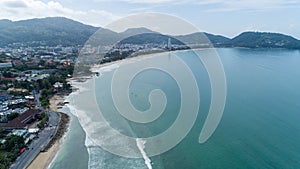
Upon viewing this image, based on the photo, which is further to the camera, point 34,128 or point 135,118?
point 135,118

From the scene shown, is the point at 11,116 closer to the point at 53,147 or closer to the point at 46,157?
the point at 53,147

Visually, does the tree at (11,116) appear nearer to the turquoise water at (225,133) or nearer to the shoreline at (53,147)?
the shoreline at (53,147)

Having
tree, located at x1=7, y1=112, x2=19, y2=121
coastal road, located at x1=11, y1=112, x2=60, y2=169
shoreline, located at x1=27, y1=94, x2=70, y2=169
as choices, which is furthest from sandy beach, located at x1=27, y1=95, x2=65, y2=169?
tree, located at x1=7, y1=112, x2=19, y2=121

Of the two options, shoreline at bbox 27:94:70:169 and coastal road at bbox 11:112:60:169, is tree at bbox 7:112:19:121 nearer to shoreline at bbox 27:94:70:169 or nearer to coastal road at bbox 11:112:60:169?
coastal road at bbox 11:112:60:169

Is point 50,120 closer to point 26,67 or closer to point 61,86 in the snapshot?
point 61,86

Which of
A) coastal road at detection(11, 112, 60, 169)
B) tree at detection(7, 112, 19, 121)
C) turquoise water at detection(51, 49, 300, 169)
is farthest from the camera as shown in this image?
tree at detection(7, 112, 19, 121)

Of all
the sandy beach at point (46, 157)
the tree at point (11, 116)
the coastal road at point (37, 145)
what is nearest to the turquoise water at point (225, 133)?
the sandy beach at point (46, 157)

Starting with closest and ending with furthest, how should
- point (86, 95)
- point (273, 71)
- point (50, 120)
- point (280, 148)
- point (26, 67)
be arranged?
point (280, 148) < point (50, 120) < point (86, 95) < point (26, 67) < point (273, 71)

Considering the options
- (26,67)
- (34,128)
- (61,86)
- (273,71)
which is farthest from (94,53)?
(34,128)

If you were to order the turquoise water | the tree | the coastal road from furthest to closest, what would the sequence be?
the tree < the turquoise water < the coastal road
